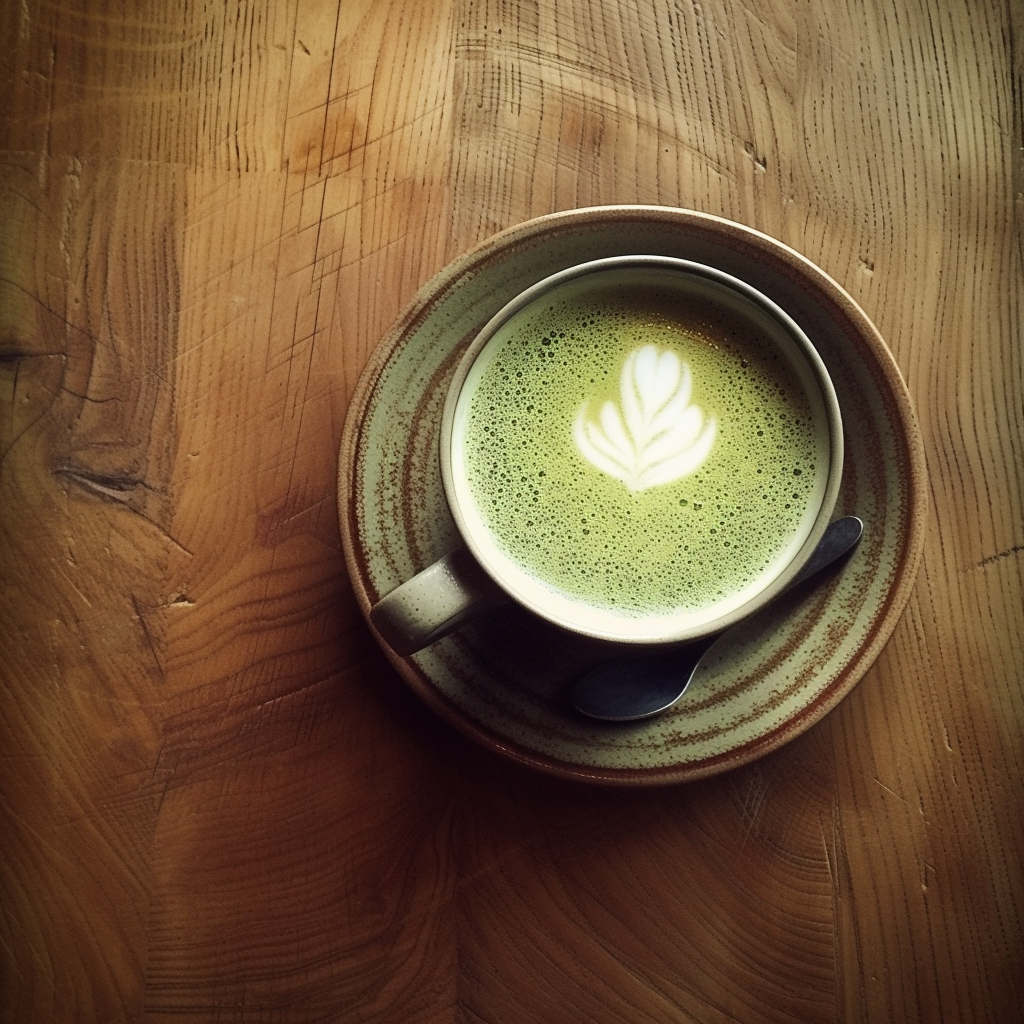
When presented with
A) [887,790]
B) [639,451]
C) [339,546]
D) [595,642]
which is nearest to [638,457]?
[639,451]

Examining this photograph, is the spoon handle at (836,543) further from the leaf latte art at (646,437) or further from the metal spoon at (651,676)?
the leaf latte art at (646,437)

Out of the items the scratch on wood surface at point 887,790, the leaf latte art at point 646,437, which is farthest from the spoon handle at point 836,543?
the scratch on wood surface at point 887,790

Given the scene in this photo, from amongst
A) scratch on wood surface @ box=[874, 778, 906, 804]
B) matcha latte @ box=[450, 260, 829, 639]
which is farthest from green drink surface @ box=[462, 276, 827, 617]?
scratch on wood surface @ box=[874, 778, 906, 804]

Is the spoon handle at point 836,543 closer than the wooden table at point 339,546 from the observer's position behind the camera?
Yes

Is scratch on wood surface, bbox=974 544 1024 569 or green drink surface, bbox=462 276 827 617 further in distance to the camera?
scratch on wood surface, bbox=974 544 1024 569

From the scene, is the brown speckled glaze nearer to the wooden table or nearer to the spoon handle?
the spoon handle

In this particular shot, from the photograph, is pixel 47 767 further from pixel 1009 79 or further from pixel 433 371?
pixel 1009 79

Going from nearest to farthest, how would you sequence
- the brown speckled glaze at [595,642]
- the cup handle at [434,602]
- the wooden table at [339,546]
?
the cup handle at [434,602]
the brown speckled glaze at [595,642]
the wooden table at [339,546]
